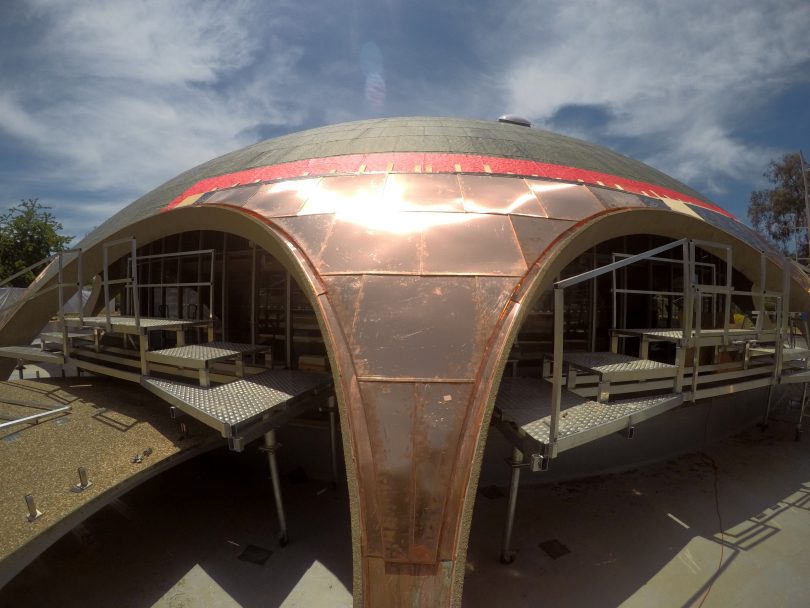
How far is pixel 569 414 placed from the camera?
429 centimetres

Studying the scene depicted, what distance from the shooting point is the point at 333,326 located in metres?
4.16

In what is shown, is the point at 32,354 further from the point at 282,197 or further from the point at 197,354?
the point at 282,197


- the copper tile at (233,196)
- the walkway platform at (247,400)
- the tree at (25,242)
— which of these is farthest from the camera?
the tree at (25,242)

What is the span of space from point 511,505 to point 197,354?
4.80m

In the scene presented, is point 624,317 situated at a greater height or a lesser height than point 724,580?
greater

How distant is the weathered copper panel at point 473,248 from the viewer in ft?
15.1

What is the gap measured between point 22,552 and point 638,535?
710 cm

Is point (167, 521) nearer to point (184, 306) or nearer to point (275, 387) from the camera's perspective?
point (275, 387)

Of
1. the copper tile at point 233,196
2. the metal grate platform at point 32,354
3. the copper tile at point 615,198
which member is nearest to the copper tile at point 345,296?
the copper tile at point 233,196

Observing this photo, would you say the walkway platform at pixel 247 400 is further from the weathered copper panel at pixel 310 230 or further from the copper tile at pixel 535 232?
the copper tile at pixel 535 232

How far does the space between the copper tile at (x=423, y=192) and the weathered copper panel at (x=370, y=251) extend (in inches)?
19.7

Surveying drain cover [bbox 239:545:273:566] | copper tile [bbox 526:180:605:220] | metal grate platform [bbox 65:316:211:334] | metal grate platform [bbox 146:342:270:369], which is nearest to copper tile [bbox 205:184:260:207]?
metal grate platform [bbox 65:316:211:334]

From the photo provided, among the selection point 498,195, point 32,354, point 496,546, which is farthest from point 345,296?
point 32,354

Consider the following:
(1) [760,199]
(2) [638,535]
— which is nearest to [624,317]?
(2) [638,535]
